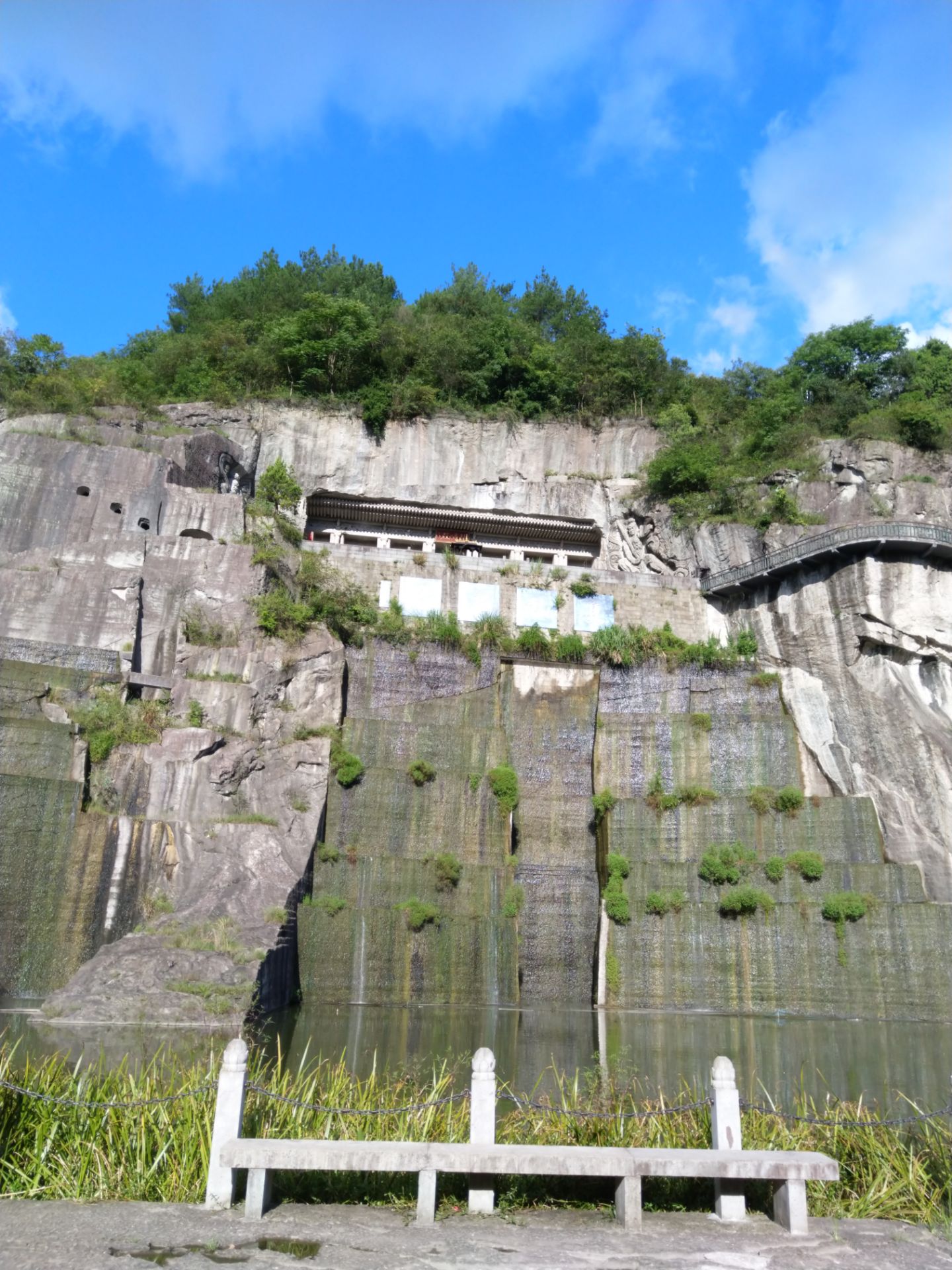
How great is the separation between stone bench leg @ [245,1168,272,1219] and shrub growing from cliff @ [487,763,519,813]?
61.3ft

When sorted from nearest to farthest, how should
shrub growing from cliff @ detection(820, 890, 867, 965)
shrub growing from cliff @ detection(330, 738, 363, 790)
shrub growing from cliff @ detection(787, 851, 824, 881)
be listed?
1. shrub growing from cliff @ detection(820, 890, 867, 965)
2. shrub growing from cliff @ detection(787, 851, 824, 881)
3. shrub growing from cliff @ detection(330, 738, 363, 790)

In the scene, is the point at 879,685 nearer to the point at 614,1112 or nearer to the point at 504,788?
the point at 504,788

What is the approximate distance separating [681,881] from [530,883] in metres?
3.63

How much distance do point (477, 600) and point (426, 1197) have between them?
82.8 ft

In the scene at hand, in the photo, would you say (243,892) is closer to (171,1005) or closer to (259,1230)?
(171,1005)

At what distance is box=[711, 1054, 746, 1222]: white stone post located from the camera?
237 inches

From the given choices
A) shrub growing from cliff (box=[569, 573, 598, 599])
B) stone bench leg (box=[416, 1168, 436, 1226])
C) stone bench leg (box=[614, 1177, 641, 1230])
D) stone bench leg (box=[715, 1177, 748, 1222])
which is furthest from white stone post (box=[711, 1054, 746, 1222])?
shrub growing from cliff (box=[569, 573, 598, 599])

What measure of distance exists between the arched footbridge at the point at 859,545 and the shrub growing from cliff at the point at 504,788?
11287 millimetres

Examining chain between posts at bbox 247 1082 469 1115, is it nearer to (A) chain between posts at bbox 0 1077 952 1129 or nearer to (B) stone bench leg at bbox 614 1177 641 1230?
(A) chain between posts at bbox 0 1077 952 1129

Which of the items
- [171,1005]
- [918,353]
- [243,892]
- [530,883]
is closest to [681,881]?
[530,883]

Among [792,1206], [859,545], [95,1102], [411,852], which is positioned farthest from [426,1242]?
[859,545]

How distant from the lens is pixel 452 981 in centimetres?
2102

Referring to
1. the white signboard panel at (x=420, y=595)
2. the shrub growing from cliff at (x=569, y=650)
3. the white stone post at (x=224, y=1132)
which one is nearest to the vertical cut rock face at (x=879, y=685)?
the shrub growing from cliff at (x=569, y=650)

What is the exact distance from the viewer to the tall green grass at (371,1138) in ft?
20.1
